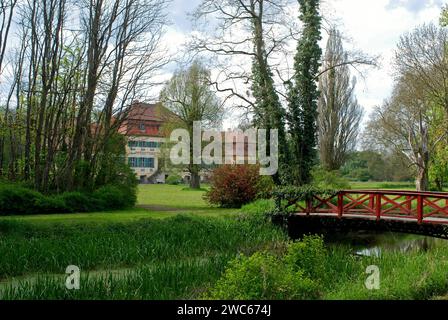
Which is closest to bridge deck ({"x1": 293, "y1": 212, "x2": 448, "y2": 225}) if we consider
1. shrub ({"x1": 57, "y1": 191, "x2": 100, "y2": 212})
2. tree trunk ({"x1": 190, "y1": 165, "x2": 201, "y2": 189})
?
shrub ({"x1": 57, "y1": 191, "x2": 100, "y2": 212})

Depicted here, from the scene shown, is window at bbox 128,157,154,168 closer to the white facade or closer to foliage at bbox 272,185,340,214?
the white facade

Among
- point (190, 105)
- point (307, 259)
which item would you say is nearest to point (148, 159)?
point (190, 105)

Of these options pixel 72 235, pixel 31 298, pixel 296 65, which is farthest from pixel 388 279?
pixel 296 65

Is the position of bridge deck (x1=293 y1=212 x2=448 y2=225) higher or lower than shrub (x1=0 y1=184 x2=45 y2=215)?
lower

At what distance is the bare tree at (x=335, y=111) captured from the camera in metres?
30.1

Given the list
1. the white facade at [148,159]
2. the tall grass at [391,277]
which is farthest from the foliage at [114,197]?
the white facade at [148,159]

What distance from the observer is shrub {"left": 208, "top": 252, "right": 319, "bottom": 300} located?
6.30 meters

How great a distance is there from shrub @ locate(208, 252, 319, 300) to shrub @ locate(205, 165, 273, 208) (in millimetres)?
13195

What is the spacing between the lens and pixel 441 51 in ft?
80.3

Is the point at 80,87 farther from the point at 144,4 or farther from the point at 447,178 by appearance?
the point at 447,178

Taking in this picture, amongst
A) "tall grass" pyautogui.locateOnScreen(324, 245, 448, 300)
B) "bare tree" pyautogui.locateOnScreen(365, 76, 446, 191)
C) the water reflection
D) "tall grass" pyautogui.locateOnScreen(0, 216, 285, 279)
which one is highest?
"bare tree" pyautogui.locateOnScreen(365, 76, 446, 191)

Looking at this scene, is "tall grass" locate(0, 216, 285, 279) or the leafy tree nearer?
"tall grass" locate(0, 216, 285, 279)

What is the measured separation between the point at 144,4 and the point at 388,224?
585 inches

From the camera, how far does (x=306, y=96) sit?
19.6 metres
